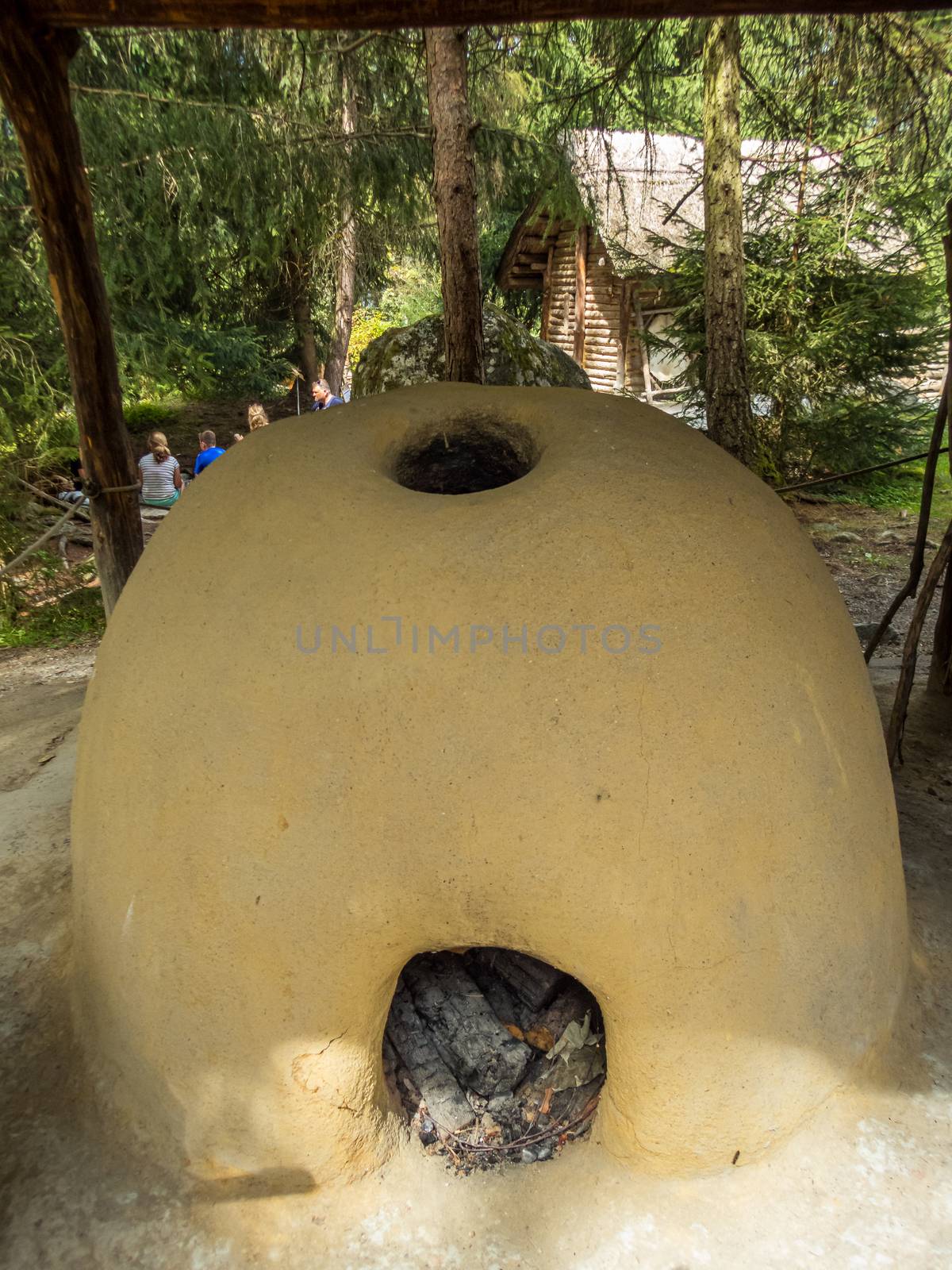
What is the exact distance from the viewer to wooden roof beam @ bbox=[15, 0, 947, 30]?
2.24 m

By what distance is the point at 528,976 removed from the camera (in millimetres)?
2158

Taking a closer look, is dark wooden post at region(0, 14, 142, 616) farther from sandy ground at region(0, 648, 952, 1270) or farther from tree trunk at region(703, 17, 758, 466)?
tree trunk at region(703, 17, 758, 466)

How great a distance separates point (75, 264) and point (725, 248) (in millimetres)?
5028

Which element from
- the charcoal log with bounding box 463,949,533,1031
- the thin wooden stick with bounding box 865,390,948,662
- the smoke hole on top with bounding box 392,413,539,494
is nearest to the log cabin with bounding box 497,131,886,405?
the thin wooden stick with bounding box 865,390,948,662

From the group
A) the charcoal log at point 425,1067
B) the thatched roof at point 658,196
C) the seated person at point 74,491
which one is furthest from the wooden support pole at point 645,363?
the charcoal log at point 425,1067

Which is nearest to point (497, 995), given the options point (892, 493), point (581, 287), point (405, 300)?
point (892, 493)

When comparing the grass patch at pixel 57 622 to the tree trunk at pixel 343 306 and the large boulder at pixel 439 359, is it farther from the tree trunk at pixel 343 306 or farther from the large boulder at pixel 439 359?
the tree trunk at pixel 343 306

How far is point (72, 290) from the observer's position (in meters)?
3.46

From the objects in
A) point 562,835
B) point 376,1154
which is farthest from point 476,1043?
point 562,835

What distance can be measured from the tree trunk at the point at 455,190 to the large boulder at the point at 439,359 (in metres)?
0.88

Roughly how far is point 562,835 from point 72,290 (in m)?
3.32

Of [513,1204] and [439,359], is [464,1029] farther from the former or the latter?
[439,359]

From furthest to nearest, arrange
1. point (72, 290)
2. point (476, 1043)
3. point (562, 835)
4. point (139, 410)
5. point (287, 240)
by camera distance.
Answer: point (139, 410) < point (287, 240) < point (72, 290) < point (476, 1043) < point (562, 835)

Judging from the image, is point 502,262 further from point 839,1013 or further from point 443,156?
point 839,1013
